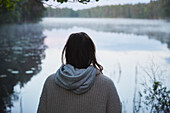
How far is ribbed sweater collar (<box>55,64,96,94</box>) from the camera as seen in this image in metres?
1.36

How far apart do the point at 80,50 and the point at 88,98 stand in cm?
28

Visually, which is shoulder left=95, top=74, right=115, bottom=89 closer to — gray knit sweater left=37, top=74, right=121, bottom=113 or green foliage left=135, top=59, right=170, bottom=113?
gray knit sweater left=37, top=74, right=121, bottom=113

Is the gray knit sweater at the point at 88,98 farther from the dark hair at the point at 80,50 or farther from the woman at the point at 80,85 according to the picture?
the dark hair at the point at 80,50

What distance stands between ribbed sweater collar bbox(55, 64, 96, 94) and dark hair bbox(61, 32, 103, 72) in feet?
0.14

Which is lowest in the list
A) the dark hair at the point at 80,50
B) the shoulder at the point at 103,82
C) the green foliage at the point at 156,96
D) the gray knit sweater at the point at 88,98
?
the green foliage at the point at 156,96

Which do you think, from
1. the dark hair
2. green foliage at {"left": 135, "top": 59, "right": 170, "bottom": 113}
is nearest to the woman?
the dark hair

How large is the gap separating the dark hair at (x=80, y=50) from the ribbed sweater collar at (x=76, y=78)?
4cm

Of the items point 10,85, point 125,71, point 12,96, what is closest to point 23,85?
point 10,85

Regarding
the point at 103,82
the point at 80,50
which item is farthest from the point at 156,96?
the point at 80,50

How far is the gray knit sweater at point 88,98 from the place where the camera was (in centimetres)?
144

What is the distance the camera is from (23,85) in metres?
6.69

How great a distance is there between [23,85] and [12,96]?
3.67 feet

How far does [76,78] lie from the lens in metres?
1.35

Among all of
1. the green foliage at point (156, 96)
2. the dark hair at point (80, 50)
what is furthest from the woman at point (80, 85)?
the green foliage at point (156, 96)
